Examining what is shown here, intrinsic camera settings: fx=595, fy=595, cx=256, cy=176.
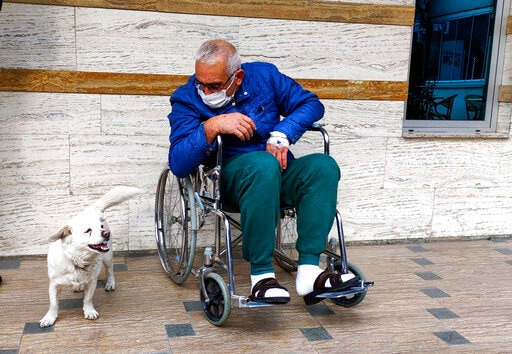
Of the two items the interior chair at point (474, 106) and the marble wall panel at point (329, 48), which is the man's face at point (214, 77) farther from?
the interior chair at point (474, 106)

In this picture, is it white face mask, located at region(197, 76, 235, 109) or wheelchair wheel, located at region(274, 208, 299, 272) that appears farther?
wheelchair wheel, located at region(274, 208, 299, 272)

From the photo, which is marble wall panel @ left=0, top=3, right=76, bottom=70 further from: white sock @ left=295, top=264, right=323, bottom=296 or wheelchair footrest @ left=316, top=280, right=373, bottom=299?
wheelchair footrest @ left=316, top=280, right=373, bottom=299

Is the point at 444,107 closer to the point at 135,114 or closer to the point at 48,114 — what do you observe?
the point at 135,114

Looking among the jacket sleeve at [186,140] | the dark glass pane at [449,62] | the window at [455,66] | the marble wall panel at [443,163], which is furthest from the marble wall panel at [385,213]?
the jacket sleeve at [186,140]

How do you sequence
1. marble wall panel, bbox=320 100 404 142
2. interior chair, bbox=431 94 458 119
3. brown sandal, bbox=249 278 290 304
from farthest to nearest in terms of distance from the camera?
interior chair, bbox=431 94 458 119, marble wall panel, bbox=320 100 404 142, brown sandal, bbox=249 278 290 304

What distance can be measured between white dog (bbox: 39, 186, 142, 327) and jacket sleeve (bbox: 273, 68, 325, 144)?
0.97 meters

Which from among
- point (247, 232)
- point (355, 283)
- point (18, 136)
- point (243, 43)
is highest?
point (243, 43)

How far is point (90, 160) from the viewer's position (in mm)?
3572

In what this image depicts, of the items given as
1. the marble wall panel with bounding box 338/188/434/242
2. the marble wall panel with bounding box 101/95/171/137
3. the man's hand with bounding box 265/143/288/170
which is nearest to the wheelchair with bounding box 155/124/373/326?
the man's hand with bounding box 265/143/288/170

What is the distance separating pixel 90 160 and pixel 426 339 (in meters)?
2.14

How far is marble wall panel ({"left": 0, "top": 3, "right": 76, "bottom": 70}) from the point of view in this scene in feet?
10.9

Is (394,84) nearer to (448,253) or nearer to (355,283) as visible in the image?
(448,253)

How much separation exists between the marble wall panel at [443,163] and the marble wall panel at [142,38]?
4.58ft

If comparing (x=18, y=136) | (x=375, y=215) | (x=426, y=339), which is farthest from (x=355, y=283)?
(x=18, y=136)
